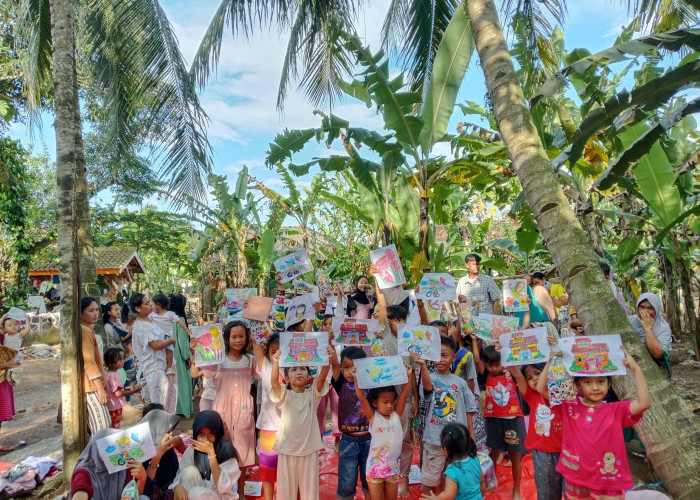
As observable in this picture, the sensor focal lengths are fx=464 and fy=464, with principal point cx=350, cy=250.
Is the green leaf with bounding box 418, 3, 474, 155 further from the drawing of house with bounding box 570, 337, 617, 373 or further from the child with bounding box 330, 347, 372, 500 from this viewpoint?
the drawing of house with bounding box 570, 337, 617, 373

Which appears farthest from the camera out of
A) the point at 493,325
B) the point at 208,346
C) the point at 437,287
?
the point at 437,287

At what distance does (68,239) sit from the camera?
4055 mm

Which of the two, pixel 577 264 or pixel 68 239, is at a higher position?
pixel 68 239

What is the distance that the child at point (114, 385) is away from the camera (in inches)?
186

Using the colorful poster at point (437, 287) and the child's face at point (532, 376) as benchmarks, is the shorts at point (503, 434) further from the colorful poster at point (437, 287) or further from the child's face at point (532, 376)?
the colorful poster at point (437, 287)

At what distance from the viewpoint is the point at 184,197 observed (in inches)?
276

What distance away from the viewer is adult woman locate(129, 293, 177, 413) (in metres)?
5.11

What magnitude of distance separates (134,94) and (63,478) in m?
4.92

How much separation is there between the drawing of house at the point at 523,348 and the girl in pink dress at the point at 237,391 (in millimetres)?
1966

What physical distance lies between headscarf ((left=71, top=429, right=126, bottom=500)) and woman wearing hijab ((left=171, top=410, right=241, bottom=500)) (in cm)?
39

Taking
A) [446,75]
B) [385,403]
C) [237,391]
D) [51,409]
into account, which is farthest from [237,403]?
[51,409]

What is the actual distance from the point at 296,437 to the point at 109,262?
16.9m

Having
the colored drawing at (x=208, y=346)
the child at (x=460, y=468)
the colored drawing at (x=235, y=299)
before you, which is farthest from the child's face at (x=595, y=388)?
the colored drawing at (x=235, y=299)

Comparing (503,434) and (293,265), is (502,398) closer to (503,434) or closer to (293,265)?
(503,434)
